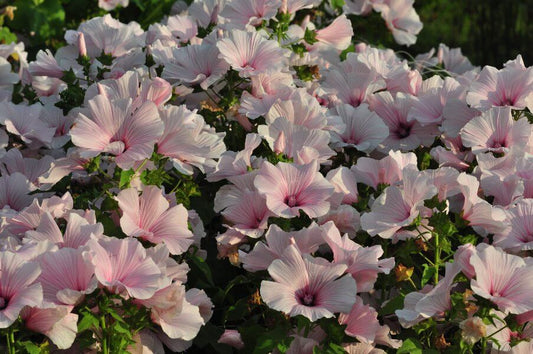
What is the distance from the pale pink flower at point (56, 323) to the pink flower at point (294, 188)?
0.44m

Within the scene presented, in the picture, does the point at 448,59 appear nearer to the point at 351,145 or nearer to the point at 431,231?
the point at 351,145

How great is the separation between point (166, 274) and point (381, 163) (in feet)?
1.78

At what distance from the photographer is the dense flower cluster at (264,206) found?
1.59m

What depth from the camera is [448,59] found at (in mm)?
3096

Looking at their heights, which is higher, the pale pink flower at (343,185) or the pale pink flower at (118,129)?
the pale pink flower at (118,129)

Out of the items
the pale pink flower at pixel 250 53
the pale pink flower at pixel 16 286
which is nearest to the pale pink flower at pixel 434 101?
the pale pink flower at pixel 250 53

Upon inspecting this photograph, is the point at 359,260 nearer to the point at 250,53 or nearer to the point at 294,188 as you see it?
the point at 294,188

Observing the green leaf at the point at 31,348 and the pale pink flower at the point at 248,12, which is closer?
the green leaf at the point at 31,348

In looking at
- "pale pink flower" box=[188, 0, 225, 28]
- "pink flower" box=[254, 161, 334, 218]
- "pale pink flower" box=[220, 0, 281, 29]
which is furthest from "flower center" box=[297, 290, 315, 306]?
"pale pink flower" box=[188, 0, 225, 28]

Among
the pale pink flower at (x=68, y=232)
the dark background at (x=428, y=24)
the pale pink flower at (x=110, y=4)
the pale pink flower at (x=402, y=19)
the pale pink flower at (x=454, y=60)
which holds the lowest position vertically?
the dark background at (x=428, y=24)

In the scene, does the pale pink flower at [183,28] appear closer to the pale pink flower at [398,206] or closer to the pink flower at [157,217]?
the pink flower at [157,217]

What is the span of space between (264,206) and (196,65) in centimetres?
52

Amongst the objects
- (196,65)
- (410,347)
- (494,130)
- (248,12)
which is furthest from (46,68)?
(410,347)

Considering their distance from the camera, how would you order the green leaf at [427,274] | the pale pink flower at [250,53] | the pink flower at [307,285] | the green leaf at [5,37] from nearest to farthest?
1. the pink flower at [307,285]
2. the green leaf at [427,274]
3. the pale pink flower at [250,53]
4. the green leaf at [5,37]
